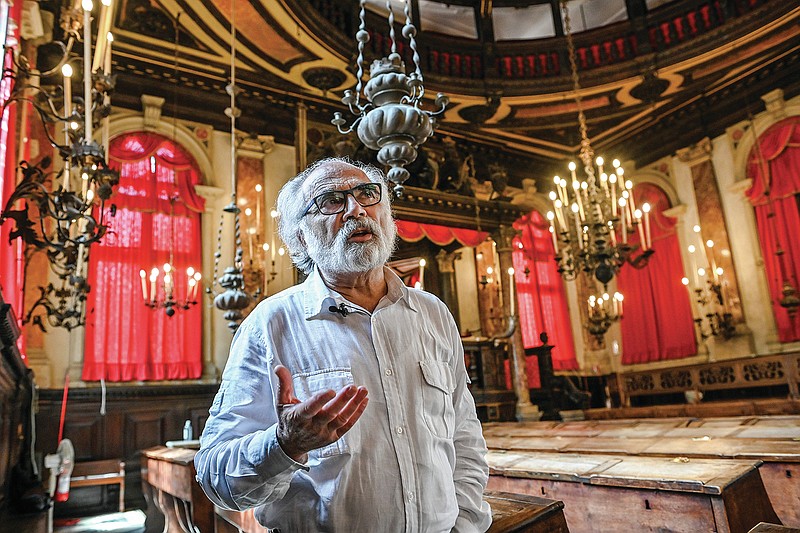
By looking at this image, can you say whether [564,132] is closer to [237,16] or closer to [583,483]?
[237,16]

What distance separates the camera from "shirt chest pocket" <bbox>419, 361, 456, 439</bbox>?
122cm

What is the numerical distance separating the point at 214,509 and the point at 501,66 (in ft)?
25.9

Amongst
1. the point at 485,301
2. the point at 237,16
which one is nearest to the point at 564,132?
the point at 485,301

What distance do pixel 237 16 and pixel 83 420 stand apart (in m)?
4.87

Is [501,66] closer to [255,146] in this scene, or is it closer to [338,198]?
[255,146]

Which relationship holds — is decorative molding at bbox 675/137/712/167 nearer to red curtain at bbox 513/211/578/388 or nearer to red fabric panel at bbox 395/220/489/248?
red curtain at bbox 513/211/578/388

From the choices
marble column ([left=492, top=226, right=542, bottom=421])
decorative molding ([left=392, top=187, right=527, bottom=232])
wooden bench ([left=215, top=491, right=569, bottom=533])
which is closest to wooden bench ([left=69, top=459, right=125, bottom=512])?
decorative molding ([left=392, top=187, right=527, bottom=232])

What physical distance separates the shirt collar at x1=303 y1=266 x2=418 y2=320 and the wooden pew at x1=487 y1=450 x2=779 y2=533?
1272 millimetres

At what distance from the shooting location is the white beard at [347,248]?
1286 millimetres

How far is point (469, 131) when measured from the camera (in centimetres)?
938

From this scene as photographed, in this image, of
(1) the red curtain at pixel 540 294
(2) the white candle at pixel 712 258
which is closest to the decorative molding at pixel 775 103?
(2) the white candle at pixel 712 258

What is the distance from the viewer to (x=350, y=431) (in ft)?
3.59

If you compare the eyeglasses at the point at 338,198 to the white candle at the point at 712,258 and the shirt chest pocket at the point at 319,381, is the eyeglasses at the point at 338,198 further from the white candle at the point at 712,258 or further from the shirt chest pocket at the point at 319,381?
the white candle at the point at 712,258

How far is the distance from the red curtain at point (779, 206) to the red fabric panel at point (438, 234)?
4403mm
